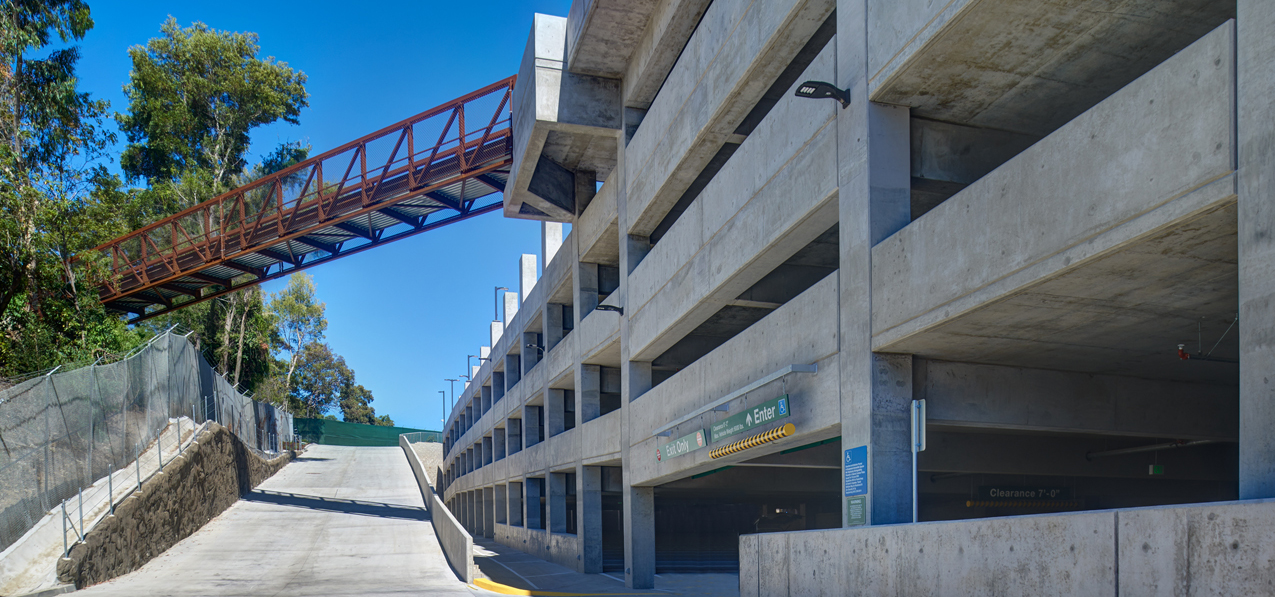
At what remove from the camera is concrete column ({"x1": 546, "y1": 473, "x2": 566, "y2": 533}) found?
100.0 feet

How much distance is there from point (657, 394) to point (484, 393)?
104 feet

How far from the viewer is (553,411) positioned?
106ft

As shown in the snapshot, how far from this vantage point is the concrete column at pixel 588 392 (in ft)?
91.1

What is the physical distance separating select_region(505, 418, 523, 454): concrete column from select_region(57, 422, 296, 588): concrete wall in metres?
11.2

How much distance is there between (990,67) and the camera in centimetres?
1153

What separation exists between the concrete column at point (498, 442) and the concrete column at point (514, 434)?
3.20 m

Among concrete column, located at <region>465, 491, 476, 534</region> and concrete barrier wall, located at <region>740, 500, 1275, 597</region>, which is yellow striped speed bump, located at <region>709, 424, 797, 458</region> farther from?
concrete column, located at <region>465, 491, 476, 534</region>

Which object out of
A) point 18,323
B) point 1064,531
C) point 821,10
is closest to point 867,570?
point 1064,531

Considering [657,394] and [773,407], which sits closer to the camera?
[773,407]

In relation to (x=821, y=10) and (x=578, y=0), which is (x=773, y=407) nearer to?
(x=821, y=10)

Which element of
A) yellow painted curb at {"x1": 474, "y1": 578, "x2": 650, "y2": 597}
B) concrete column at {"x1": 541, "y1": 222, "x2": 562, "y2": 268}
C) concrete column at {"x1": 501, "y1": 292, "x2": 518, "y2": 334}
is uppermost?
concrete column at {"x1": 541, "y1": 222, "x2": 562, "y2": 268}

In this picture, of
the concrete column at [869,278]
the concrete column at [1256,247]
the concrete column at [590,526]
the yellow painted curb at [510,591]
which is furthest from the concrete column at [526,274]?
the concrete column at [1256,247]

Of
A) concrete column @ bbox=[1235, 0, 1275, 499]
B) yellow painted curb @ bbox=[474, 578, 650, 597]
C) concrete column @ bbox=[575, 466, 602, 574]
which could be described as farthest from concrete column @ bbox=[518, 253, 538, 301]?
concrete column @ bbox=[1235, 0, 1275, 499]

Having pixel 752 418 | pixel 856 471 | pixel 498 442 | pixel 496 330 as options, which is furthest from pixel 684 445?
pixel 496 330
